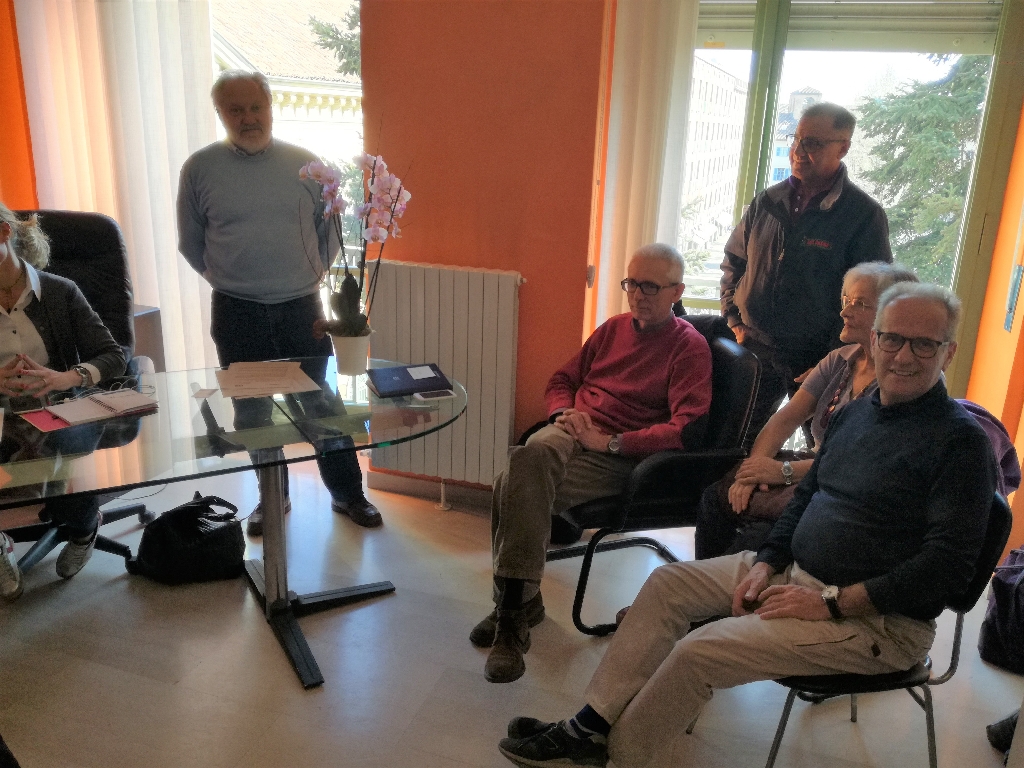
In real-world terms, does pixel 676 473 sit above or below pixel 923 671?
above

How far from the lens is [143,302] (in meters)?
3.55

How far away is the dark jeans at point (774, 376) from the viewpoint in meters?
2.47

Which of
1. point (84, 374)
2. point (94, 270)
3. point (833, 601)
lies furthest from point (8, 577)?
point (833, 601)

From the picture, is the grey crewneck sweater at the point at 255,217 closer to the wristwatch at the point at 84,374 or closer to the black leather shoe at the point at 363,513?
the wristwatch at the point at 84,374

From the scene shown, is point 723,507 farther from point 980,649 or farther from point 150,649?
point 150,649

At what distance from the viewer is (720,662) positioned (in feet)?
5.07

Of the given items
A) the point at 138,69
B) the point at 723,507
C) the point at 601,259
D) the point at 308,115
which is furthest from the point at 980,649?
the point at 138,69

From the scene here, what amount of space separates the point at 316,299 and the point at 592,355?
1.04 meters

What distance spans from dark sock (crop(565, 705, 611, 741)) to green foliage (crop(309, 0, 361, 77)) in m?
2.75

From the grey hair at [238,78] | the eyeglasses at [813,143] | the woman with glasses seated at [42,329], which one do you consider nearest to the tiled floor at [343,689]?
the woman with glasses seated at [42,329]

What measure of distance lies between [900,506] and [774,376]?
1019 millimetres

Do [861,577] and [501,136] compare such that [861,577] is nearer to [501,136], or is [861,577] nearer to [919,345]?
[919,345]

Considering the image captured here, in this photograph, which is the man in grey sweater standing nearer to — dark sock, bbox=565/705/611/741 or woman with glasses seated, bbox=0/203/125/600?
woman with glasses seated, bbox=0/203/125/600

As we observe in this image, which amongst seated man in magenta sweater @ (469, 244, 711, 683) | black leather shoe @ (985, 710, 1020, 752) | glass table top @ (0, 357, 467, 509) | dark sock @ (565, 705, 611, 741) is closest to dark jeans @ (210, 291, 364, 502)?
glass table top @ (0, 357, 467, 509)
